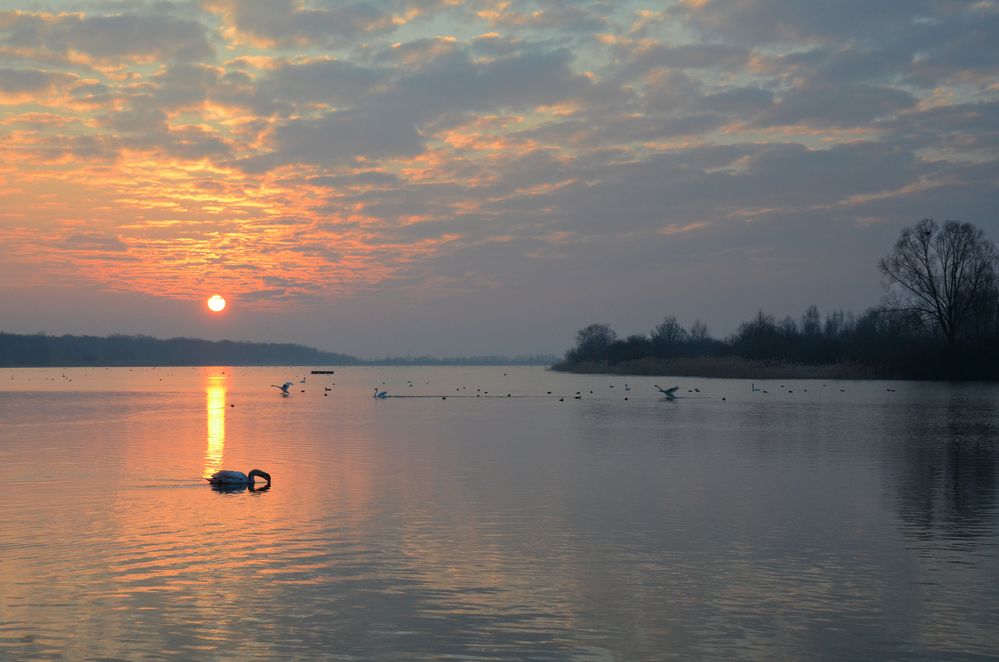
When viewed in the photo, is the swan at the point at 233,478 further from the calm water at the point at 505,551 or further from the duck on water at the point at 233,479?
the calm water at the point at 505,551

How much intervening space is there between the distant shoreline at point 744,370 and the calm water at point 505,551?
73468 millimetres

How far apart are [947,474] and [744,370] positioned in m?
89.8

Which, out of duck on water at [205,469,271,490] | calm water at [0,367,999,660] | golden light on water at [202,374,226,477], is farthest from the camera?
golden light on water at [202,374,226,477]

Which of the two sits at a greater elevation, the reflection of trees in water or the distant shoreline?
the distant shoreline

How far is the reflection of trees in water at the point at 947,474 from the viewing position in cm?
1873

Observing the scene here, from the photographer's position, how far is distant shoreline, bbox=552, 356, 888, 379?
350 ft

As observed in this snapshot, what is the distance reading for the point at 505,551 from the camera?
638 inches

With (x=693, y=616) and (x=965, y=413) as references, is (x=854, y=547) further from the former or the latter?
(x=965, y=413)

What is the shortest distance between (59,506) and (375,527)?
25.7 feet

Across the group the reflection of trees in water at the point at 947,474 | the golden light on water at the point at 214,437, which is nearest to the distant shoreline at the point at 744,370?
the reflection of trees in water at the point at 947,474

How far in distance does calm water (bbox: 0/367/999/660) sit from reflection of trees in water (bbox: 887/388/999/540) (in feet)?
0.42

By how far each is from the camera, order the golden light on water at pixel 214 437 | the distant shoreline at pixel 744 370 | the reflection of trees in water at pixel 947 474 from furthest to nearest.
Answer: the distant shoreline at pixel 744 370 < the golden light on water at pixel 214 437 < the reflection of trees in water at pixel 947 474

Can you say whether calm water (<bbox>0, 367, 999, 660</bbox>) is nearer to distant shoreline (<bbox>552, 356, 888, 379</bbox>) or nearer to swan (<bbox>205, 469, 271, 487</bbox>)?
swan (<bbox>205, 469, 271, 487</bbox>)

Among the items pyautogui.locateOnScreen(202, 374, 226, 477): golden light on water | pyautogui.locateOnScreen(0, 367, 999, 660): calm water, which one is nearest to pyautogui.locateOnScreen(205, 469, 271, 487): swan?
pyautogui.locateOnScreen(0, 367, 999, 660): calm water
